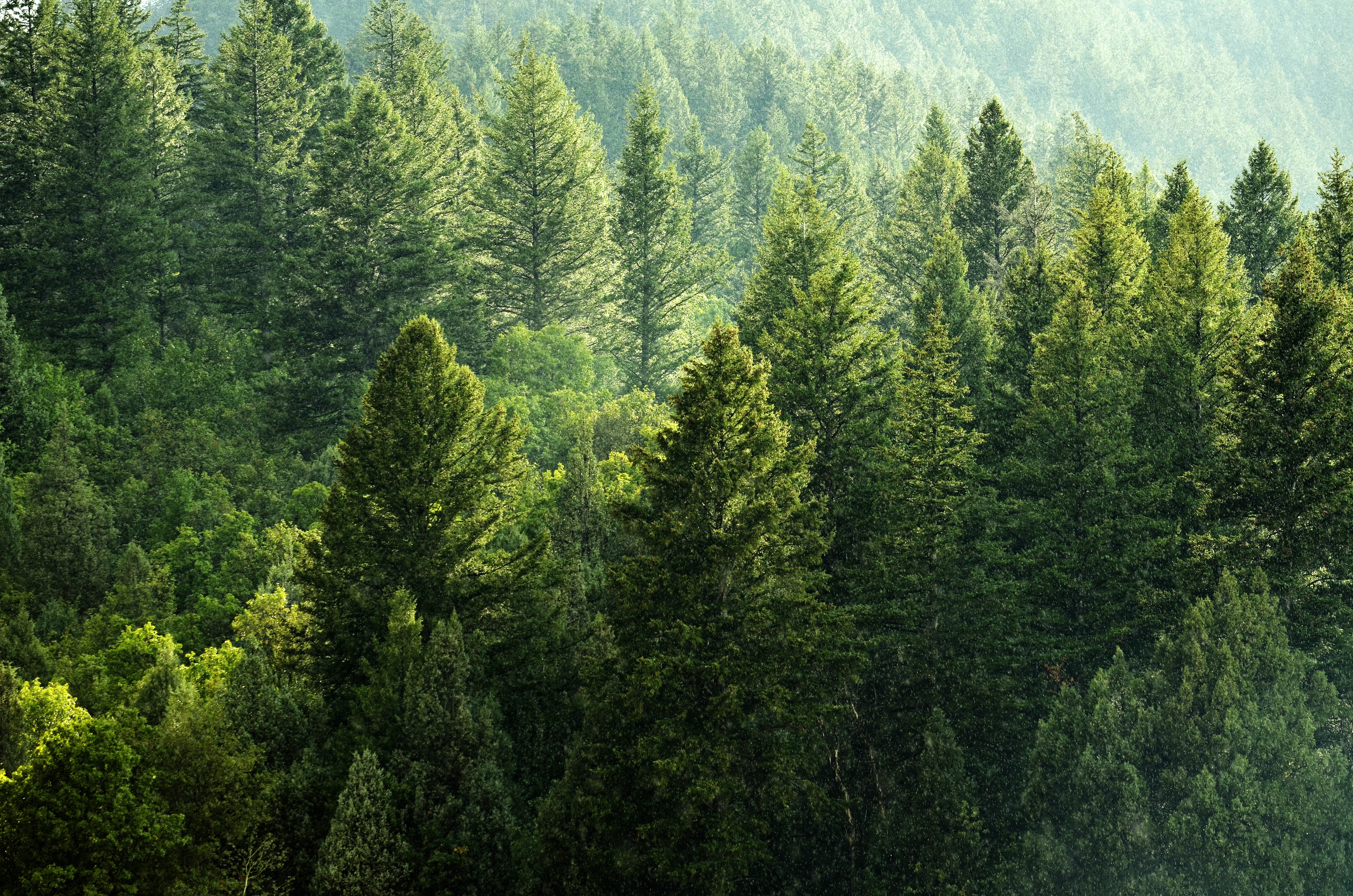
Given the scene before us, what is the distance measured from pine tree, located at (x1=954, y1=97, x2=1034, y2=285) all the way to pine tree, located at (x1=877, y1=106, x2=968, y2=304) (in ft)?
7.24

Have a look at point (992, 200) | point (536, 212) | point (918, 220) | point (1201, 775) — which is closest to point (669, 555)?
point (1201, 775)

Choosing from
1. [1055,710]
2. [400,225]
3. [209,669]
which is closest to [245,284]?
[400,225]

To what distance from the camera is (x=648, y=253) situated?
54.4 meters

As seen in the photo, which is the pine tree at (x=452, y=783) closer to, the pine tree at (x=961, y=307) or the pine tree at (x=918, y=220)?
the pine tree at (x=961, y=307)

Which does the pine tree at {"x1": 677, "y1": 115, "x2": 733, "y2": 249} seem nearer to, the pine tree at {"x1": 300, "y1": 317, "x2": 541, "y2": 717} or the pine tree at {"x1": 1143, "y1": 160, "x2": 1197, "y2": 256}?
the pine tree at {"x1": 1143, "y1": 160, "x2": 1197, "y2": 256}

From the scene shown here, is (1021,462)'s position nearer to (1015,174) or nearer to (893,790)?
(893,790)

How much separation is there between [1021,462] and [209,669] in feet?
75.1

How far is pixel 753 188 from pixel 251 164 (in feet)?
131

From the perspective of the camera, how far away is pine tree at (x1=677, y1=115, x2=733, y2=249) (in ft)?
267

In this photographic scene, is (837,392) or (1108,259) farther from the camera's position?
(1108,259)

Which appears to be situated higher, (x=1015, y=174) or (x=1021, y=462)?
(x=1015, y=174)

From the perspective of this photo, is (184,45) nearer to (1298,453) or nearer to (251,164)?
(251,164)

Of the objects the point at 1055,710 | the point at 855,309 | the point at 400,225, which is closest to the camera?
the point at 1055,710

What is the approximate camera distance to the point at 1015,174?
163 ft
